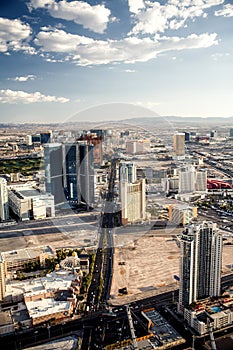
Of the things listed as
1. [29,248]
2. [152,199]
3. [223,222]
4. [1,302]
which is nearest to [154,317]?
[1,302]

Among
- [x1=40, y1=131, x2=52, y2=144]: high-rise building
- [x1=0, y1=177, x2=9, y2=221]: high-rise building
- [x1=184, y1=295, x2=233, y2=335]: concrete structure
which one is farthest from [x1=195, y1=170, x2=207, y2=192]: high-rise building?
[x1=40, y1=131, x2=52, y2=144]: high-rise building

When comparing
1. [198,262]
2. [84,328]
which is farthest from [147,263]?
[84,328]

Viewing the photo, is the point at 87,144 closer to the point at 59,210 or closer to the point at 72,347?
the point at 59,210

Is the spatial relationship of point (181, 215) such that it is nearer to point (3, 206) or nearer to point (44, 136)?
point (3, 206)

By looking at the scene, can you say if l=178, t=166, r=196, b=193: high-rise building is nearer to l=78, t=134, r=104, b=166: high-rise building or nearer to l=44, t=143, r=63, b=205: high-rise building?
l=78, t=134, r=104, b=166: high-rise building

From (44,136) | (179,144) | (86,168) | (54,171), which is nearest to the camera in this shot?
(86,168)
